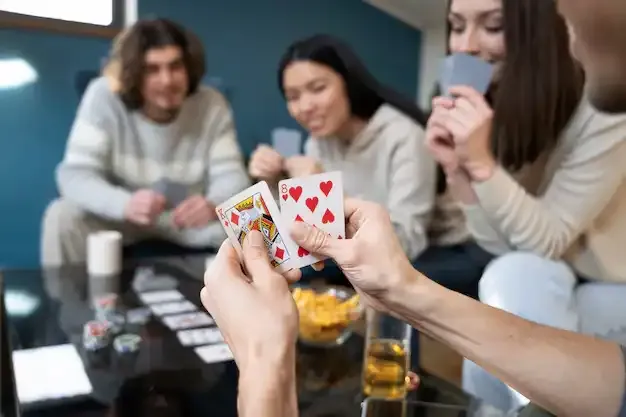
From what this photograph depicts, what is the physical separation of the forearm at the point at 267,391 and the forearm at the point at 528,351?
0.23m

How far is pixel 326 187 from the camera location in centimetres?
95

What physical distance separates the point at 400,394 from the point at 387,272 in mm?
406

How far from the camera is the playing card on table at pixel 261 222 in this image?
0.93 m

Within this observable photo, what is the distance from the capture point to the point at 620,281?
1515 millimetres

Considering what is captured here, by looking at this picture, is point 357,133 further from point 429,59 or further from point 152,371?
point 152,371

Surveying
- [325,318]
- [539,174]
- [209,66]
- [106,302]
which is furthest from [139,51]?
[539,174]

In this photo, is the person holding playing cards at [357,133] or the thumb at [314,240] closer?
the thumb at [314,240]

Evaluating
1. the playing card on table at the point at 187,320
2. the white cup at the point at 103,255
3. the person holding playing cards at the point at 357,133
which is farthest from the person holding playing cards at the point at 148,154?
the playing card on table at the point at 187,320

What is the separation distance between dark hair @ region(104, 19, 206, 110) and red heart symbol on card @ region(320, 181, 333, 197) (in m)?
1.37

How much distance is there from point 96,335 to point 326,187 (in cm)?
72

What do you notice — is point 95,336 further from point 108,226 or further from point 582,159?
point 582,159

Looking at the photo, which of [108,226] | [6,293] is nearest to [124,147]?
[108,226]

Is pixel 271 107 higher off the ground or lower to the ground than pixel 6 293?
higher

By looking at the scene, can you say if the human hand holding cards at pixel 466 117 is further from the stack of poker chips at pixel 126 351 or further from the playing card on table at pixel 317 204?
the stack of poker chips at pixel 126 351
